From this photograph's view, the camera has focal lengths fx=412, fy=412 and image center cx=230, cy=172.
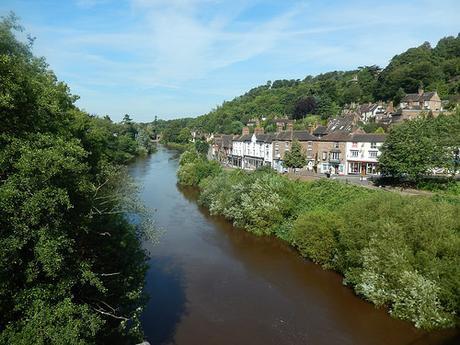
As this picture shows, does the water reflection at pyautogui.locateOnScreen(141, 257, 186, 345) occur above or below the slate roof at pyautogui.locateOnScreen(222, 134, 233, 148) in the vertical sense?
below

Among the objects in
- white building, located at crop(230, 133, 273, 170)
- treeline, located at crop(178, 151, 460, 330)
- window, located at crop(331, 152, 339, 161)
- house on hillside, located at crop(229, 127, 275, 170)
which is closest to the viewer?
treeline, located at crop(178, 151, 460, 330)

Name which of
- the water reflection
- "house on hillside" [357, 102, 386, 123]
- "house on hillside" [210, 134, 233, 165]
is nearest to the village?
"house on hillside" [357, 102, 386, 123]

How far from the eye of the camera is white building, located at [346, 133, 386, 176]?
5712cm

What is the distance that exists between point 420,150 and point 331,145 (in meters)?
22.5

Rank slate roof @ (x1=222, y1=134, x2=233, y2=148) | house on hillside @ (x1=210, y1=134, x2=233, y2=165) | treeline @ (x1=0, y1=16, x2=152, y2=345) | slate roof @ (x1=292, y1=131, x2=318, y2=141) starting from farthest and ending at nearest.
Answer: house on hillside @ (x1=210, y1=134, x2=233, y2=165) < slate roof @ (x1=222, y1=134, x2=233, y2=148) < slate roof @ (x1=292, y1=131, x2=318, y2=141) < treeline @ (x1=0, y1=16, x2=152, y2=345)

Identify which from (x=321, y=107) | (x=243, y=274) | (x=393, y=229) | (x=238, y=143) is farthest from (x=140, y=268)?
(x=321, y=107)

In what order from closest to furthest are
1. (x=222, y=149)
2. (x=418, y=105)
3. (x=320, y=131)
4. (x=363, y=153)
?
(x=363, y=153), (x=320, y=131), (x=418, y=105), (x=222, y=149)

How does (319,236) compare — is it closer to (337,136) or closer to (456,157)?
(456,157)

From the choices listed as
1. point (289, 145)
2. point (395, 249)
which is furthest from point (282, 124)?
point (395, 249)

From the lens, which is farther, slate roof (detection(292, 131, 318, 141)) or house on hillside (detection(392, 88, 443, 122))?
house on hillside (detection(392, 88, 443, 122))

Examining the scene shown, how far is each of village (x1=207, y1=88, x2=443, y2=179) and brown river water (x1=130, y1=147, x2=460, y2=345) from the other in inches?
886

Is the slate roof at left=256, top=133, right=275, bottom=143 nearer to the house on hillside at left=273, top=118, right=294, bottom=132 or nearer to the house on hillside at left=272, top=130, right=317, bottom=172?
the house on hillside at left=272, top=130, right=317, bottom=172

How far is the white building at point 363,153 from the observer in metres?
57.1

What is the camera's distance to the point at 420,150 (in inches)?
1565
